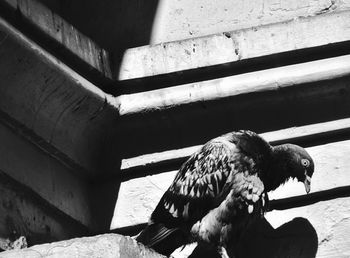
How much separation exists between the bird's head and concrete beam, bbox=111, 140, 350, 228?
0.15 m

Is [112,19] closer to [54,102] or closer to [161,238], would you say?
[54,102]

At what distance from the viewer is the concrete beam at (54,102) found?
6645 mm

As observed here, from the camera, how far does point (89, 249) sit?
18.9ft

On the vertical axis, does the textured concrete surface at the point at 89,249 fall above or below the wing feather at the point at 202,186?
above

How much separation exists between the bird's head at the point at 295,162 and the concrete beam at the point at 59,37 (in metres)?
1.26

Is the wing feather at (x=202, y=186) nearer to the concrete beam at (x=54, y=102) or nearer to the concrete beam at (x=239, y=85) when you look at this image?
the concrete beam at (x=239, y=85)

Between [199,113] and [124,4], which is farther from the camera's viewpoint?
[124,4]

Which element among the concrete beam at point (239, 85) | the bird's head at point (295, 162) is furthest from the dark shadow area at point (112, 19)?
the bird's head at point (295, 162)

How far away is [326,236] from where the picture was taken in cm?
694

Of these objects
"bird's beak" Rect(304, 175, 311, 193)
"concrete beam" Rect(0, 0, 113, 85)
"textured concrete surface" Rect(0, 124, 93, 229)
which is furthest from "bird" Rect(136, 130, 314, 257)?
"concrete beam" Rect(0, 0, 113, 85)

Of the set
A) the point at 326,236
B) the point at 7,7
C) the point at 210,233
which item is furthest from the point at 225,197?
the point at 7,7

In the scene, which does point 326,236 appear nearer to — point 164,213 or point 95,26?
point 164,213

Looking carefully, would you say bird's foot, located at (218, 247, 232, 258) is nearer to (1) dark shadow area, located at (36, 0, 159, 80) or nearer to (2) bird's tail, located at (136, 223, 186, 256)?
(2) bird's tail, located at (136, 223, 186, 256)

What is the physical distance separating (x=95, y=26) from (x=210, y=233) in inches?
72.5
